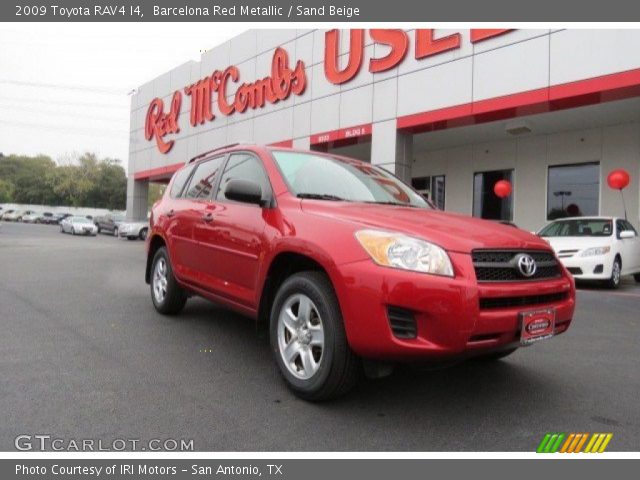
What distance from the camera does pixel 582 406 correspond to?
3.18 metres

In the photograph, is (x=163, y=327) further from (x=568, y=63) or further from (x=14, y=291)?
(x=568, y=63)

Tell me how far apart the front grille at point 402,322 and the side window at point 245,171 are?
1468 mm

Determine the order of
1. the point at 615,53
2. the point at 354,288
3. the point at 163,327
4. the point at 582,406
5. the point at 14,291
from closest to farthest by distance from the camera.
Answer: the point at 354,288 → the point at 582,406 → the point at 163,327 → the point at 14,291 → the point at 615,53

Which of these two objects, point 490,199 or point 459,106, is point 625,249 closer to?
point 459,106

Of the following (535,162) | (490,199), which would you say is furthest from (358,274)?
(490,199)

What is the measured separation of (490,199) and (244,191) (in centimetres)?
1526

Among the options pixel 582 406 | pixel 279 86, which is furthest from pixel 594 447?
pixel 279 86

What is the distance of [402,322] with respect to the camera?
2.67 m

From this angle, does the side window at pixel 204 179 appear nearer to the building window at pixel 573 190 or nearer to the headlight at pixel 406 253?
the headlight at pixel 406 253

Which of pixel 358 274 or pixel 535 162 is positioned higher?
pixel 535 162

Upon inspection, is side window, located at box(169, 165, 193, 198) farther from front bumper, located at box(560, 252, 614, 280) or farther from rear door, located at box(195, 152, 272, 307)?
front bumper, located at box(560, 252, 614, 280)

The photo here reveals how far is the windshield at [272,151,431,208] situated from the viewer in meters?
3.71

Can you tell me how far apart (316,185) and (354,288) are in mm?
1244

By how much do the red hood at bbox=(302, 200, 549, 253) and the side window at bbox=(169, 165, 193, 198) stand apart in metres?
2.35
